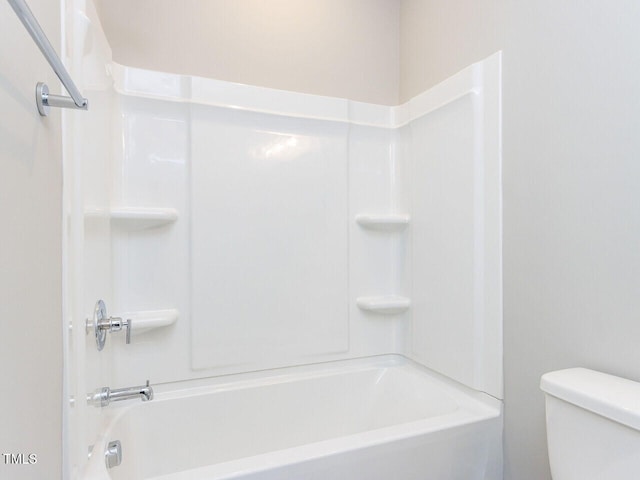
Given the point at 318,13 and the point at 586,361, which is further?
the point at 318,13

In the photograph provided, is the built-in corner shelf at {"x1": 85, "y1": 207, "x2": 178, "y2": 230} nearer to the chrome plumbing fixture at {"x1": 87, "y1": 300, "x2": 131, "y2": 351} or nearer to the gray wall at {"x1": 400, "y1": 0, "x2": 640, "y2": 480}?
the chrome plumbing fixture at {"x1": 87, "y1": 300, "x2": 131, "y2": 351}

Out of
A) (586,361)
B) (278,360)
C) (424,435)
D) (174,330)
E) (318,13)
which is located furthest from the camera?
(318,13)

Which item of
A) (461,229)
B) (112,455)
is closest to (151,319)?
(112,455)

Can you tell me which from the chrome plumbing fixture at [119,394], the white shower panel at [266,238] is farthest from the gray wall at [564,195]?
the chrome plumbing fixture at [119,394]

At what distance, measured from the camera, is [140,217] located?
142cm

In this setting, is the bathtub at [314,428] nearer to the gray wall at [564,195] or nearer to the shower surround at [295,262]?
the shower surround at [295,262]

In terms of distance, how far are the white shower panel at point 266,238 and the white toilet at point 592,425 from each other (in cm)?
100

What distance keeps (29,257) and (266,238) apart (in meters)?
1.09

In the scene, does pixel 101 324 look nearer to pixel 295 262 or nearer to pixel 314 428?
pixel 295 262

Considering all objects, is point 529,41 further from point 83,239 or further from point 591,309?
point 83,239

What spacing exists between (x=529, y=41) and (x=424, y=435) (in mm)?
1402

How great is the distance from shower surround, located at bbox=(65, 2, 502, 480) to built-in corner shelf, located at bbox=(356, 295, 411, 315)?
0.01 metres

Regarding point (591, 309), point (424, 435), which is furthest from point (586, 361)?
point (424, 435)

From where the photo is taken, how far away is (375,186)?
190 centimetres
